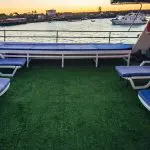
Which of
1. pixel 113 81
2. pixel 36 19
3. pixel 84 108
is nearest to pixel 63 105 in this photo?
pixel 84 108

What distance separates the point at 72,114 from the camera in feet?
20.3

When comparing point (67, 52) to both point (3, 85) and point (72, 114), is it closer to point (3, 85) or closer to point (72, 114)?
point (3, 85)

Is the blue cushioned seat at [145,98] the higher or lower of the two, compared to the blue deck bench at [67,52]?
lower

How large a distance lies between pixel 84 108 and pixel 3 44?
547 cm

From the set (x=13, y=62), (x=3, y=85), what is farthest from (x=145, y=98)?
(x=13, y=62)

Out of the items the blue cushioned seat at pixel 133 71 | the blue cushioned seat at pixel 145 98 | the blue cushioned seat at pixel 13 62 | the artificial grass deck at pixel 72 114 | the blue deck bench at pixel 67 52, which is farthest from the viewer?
the blue deck bench at pixel 67 52

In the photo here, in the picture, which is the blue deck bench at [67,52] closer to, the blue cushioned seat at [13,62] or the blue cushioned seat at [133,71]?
the blue cushioned seat at [13,62]

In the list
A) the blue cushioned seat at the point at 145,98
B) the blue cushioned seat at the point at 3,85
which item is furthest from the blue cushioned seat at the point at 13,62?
the blue cushioned seat at the point at 145,98

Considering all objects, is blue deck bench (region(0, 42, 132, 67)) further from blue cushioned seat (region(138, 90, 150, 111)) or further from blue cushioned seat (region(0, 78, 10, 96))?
blue cushioned seat (region(138, 90, 150, 111))

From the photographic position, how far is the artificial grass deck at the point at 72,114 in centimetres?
506

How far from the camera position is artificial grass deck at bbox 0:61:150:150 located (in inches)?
199

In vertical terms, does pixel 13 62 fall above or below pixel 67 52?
below

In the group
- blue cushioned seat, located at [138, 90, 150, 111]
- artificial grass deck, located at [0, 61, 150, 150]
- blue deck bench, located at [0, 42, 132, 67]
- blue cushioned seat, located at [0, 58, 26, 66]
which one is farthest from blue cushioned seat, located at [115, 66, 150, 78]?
blue cushioned seat, located at [0, 58, 26, 66]

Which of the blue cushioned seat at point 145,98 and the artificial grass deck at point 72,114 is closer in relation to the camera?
the artificial grass deck at point 72,114
